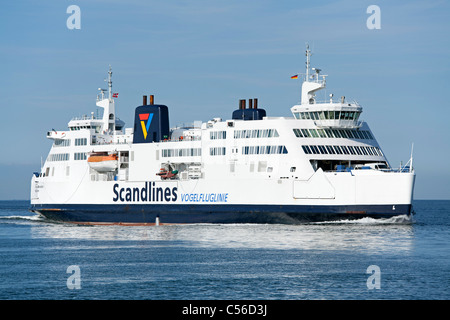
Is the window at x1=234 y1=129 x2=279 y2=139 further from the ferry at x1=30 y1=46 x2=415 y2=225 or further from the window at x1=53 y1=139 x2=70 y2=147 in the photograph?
the window at x1=53 y1=139 x2=70 y2=147

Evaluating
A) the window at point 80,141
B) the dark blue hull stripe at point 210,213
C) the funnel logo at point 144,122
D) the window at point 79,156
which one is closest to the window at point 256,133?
the dark blue hull stripe at point 210,213

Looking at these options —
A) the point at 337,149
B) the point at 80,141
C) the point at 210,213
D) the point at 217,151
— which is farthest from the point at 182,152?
the point at 337,149

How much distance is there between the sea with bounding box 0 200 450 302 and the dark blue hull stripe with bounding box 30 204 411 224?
1.86ft

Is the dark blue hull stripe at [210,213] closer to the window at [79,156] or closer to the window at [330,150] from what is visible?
the window at [79,156]

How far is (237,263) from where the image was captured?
33500 mm

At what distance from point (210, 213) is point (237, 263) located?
17155mm

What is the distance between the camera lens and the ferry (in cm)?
4559

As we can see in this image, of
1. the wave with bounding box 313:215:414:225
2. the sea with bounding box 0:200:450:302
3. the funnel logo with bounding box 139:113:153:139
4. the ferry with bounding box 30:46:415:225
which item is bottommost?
the sea with bounding box 0:200:450:302

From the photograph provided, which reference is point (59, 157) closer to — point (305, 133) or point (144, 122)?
point (144, 122)

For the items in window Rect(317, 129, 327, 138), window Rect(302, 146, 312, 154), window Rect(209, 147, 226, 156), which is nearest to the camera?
window Rect(302, 146, 312, 154)

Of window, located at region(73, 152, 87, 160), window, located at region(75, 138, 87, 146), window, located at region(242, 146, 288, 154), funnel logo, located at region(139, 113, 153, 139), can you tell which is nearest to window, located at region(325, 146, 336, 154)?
window, located at region(242, 146, 288, 154)
